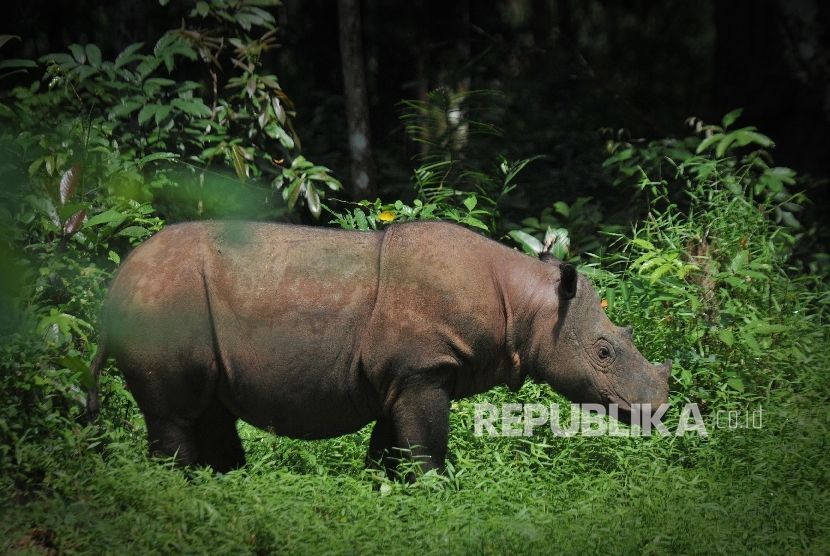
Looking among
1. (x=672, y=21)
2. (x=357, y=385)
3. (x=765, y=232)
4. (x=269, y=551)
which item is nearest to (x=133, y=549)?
(x=269, y=551)

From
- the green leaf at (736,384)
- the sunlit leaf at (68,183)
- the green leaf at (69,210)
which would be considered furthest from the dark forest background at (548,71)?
the green leaf at (69,210)

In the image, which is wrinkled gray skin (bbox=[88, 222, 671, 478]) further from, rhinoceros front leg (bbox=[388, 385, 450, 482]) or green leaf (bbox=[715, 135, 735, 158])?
green leaf (bbox=[715, 135, 735, 158])

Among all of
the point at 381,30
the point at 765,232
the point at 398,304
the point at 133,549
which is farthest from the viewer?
the point at 381,30

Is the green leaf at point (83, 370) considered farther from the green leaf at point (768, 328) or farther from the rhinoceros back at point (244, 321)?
the green leaf at point (768, 328)

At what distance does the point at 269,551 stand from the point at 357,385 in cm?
121

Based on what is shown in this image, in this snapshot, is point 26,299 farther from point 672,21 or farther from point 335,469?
point 672,21

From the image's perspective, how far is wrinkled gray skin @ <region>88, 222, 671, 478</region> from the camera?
15.8ft

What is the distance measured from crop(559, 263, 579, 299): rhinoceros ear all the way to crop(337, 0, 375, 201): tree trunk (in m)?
4.03

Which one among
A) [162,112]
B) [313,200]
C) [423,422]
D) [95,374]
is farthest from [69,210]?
[313,200]

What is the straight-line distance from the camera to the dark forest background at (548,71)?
935 centimetres

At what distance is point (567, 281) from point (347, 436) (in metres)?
1.72

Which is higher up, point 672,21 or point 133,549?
point 672,21

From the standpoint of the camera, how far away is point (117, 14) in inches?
335

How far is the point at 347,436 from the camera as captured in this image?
600 centimetres
